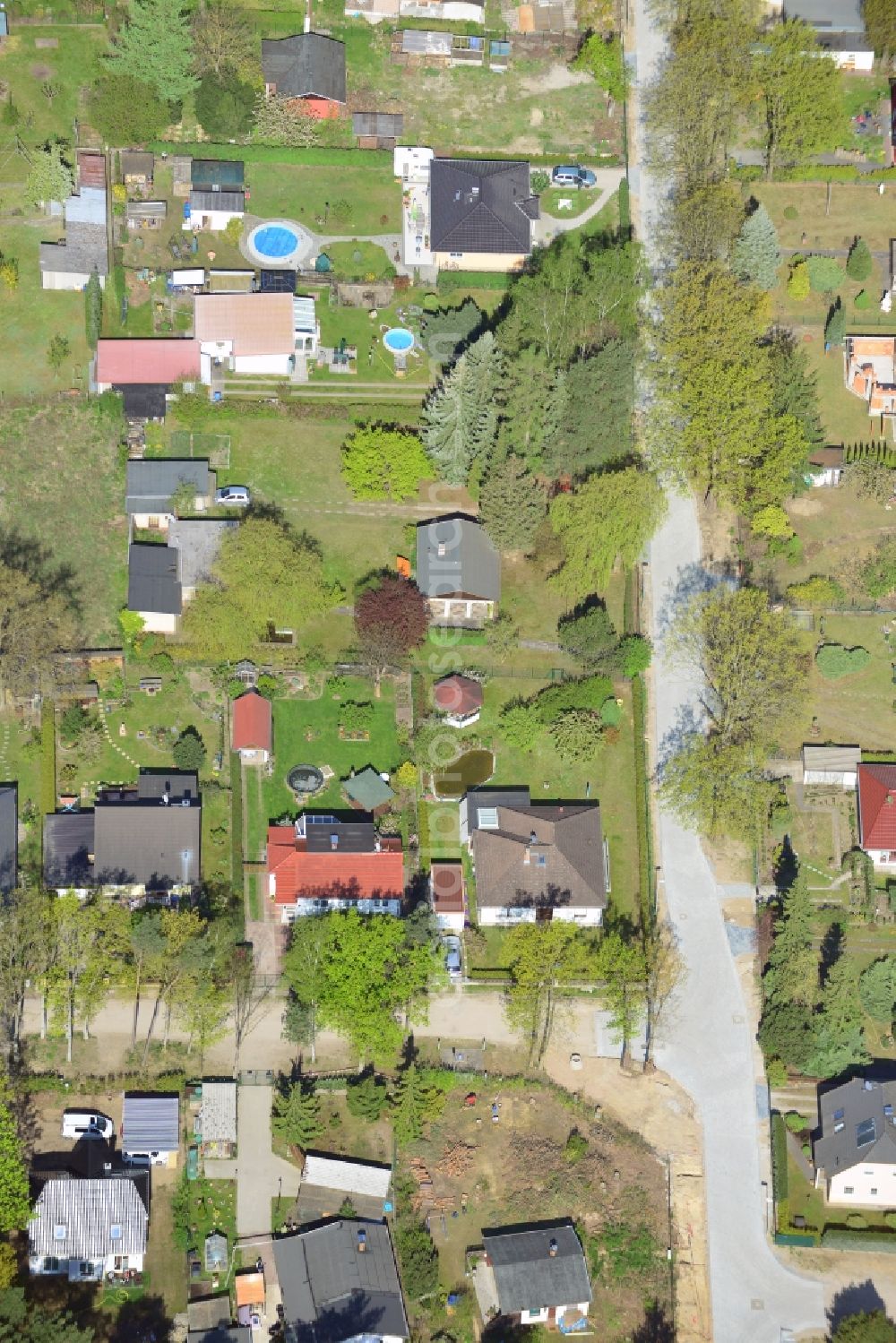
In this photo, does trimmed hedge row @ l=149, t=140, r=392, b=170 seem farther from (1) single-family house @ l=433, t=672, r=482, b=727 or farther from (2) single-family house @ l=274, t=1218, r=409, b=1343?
(2) single-family house @ l=274, t=1218, r=409, b=1343

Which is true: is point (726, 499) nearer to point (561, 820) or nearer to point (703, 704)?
point (703, 704)

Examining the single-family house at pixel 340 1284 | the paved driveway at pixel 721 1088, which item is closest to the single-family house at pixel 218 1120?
the single-family house at pixel 340 1284

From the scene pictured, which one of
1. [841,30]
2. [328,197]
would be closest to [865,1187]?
[328,197]

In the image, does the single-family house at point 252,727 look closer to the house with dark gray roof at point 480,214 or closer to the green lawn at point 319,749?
the green lawn at point 319,749

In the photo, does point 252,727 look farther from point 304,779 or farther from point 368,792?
point 368,792

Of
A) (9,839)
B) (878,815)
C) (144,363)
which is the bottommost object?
(9,839)

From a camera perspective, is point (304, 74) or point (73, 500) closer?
point (73, 500)
